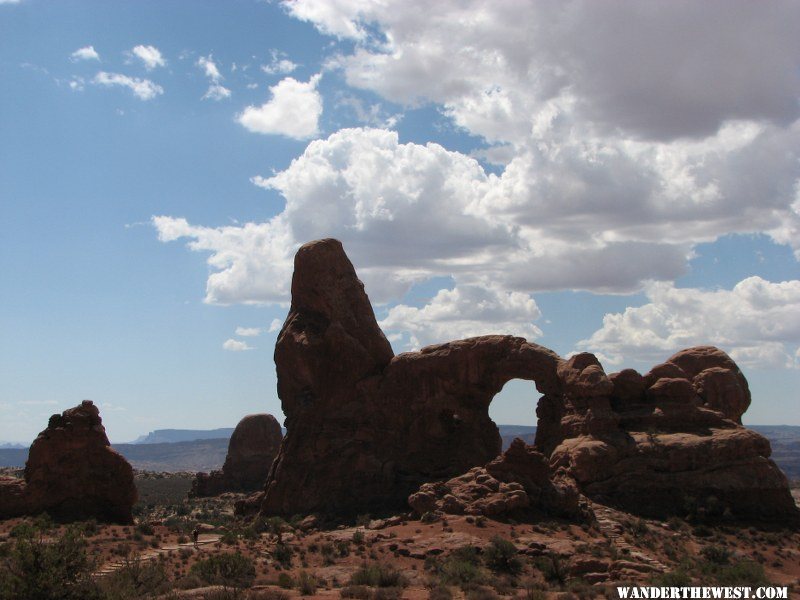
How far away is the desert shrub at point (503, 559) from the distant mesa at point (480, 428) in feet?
16.7

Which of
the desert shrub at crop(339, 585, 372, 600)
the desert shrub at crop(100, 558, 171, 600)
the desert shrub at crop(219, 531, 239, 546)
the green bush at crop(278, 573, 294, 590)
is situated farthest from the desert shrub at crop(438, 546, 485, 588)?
the desert shrub at crop(219, 531, 239, 546)

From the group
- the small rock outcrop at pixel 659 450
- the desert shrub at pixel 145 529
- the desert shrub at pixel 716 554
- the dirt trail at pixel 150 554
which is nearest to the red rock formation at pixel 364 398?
the small rock outcrop at pixel 659 450

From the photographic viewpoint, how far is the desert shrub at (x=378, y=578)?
2083 centimetres

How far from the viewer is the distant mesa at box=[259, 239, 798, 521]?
30547mm

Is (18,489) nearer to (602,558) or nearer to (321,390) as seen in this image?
(321,390)

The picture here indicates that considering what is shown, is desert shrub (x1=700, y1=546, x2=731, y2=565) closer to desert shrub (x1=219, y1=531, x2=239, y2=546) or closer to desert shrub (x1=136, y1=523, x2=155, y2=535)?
desert shrub (x1=219, y1=531, x2=239, y2=546)

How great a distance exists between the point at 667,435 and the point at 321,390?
15.9 meters

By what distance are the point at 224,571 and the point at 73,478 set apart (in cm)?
1352

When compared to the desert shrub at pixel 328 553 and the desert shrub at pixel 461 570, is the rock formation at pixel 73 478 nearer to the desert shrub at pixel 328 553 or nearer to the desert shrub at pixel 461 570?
the desert shrub at pixel 328 553

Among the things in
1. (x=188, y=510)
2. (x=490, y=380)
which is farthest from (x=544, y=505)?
(x=188, y=510)

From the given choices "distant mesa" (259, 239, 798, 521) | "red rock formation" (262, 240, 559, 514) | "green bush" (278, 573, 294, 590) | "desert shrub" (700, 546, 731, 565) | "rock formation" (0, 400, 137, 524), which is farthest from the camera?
"red rock formation" (262, 240, 559, 514)

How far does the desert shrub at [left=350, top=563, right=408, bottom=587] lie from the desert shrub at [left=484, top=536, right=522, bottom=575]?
2868 millimetres

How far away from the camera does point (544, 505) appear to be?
29.2 metres

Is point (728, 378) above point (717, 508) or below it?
above
